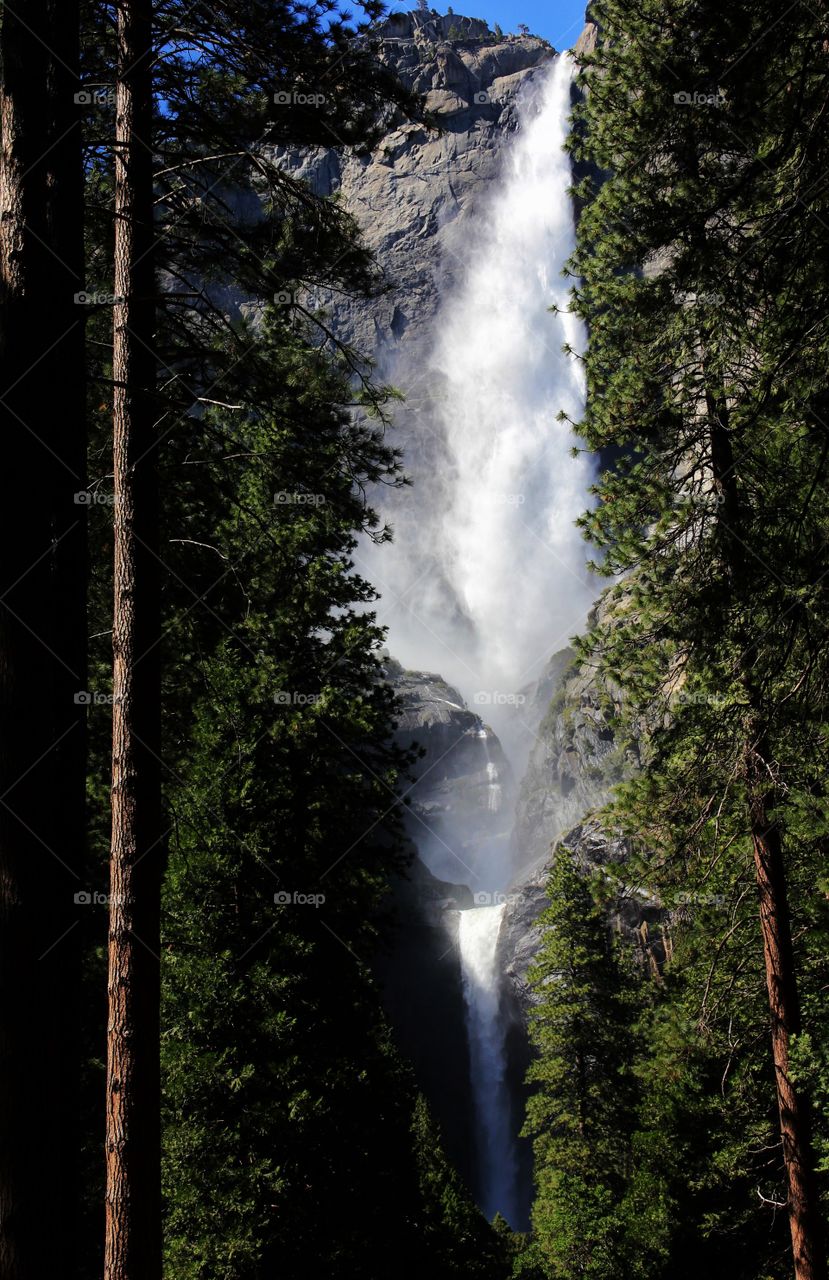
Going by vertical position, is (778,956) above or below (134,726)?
below

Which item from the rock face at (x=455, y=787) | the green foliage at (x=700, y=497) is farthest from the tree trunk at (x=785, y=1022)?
the rock face at (x=455, y=787)

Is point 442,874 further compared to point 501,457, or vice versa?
point 501,457

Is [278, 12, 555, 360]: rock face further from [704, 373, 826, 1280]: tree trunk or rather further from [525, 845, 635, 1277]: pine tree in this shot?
[704, 373, 826, 1280]: tree trunk

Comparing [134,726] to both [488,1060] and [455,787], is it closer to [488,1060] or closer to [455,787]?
[488,1060]

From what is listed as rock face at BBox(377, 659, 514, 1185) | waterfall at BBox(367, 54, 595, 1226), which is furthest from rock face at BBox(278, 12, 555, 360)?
rock face at BBox(377, 659, 514, 1185)

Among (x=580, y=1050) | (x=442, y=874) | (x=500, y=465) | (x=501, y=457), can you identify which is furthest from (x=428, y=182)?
(x=580, y=1050)

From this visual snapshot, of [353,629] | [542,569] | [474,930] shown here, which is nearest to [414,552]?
[542,569]
